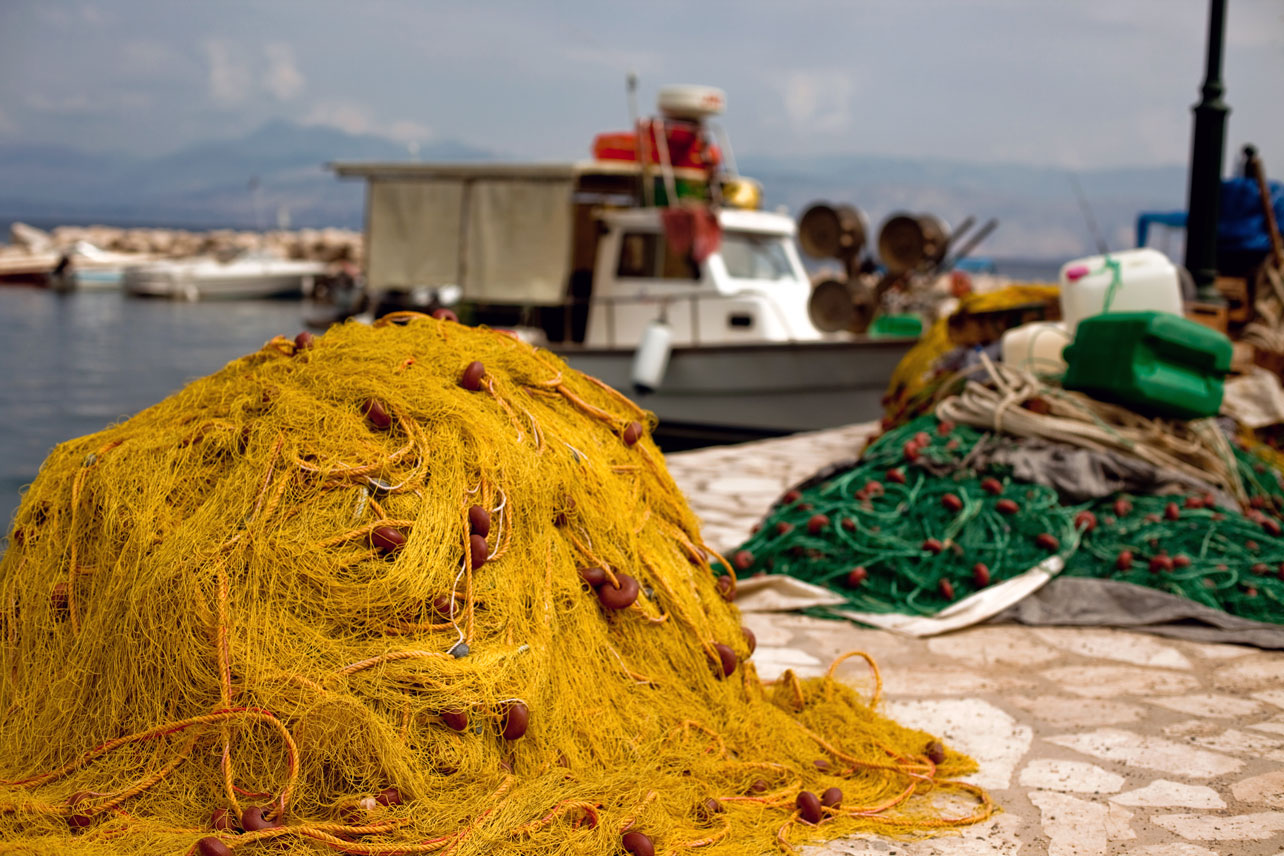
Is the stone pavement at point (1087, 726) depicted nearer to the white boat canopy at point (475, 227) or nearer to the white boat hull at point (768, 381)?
the white boat hull at point (768, 381)

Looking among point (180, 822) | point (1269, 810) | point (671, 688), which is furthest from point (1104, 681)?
point (180, 822)

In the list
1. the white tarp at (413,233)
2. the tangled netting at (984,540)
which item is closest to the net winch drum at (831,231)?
the white tarp at (413,233)

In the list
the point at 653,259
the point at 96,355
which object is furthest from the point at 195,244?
the point at 653,259

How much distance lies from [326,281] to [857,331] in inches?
Answer: 1529

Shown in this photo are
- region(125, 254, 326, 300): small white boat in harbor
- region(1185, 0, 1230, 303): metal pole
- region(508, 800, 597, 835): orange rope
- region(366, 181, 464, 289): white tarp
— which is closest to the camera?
region(508, 800, 597, 835): orange rope

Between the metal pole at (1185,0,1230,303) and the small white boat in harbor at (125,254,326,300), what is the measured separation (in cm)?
4399

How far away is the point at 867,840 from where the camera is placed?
2893 millimetres

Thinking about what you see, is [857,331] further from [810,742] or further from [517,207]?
[810,742]

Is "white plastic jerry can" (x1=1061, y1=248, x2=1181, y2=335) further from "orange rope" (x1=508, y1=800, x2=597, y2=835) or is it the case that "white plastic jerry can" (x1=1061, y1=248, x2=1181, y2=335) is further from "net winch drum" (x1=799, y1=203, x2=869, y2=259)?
"net winch drum" (x1=799, y1=203, x2=869, y2=259)

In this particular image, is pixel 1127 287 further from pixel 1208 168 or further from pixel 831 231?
pixel 831 231

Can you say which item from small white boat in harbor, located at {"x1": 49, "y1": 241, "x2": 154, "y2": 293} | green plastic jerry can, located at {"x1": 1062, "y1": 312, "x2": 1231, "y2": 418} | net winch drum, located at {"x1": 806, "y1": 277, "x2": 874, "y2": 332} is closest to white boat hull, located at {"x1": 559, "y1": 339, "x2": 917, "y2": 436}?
net winch drum, located at {"x1": 806, "y1": 277, "x2": 874, "y2": 332}

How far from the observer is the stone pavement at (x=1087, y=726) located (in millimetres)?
2938

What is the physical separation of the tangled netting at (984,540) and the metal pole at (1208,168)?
277 cm

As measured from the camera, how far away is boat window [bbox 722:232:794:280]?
1298 cm
